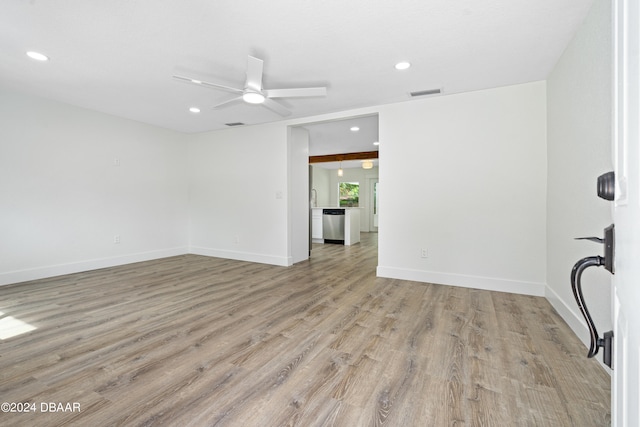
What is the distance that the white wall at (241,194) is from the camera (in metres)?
4.84

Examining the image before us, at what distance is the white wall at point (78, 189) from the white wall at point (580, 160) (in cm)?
588

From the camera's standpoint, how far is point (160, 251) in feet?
17.6

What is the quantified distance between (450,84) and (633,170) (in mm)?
3221

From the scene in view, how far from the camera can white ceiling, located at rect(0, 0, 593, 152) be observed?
2.02m

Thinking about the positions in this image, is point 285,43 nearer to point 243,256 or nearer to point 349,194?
point 243,256

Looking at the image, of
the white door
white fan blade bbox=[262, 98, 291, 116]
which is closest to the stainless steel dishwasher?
white fan blade bbox=[262, 98, 291, 116]

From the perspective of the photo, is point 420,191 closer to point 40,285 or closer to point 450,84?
point 450,84

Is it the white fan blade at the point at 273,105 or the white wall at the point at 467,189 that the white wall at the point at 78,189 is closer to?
the white fan blade at the point at 273,105

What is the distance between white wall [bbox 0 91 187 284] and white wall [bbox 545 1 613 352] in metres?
5.88

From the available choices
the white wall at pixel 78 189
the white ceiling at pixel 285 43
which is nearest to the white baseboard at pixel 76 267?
the white wall at pixel 78 189

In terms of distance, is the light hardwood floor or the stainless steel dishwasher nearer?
the light hardwood floor

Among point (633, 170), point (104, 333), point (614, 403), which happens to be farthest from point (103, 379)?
point (633, 170)

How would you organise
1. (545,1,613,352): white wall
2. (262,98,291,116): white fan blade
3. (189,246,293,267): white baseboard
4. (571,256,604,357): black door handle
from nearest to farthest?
(571,256,604,357): black door handle
(545,1,613,352): white wall
(262,98,291,116): white fan blade
(189,246,293,267): white baseboard

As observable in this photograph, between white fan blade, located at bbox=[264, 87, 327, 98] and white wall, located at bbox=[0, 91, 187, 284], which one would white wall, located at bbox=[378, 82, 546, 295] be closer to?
white fan blade, located at bbox=[264, 87, 327, 98]
